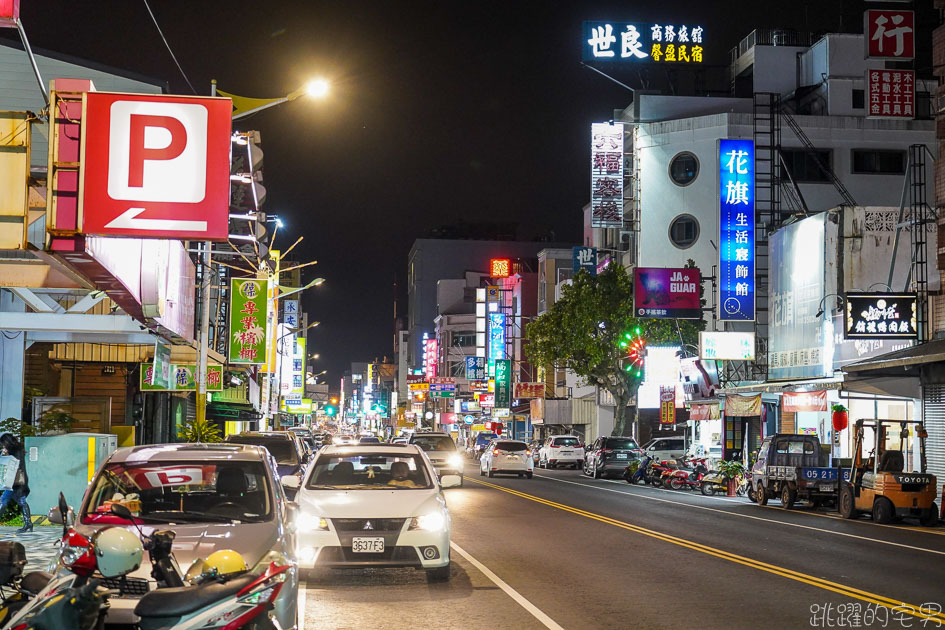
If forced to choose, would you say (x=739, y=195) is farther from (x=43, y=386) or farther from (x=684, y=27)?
(x=43, y=386)

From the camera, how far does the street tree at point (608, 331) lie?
52.3 meters

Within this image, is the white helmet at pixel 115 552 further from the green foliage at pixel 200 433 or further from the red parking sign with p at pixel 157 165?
the green foliage at pixel 200 433

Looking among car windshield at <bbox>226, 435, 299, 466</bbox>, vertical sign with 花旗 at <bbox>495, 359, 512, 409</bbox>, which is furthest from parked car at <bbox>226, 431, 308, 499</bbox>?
vertical sign with 花旗 at <bbox>495, 359, 512, 409</bbox>

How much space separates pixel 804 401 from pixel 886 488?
10594mm

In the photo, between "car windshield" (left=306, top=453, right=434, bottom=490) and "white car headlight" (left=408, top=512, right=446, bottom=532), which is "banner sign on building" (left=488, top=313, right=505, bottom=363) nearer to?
"car windshield" (left=306, top=453, right=434, bottom=490)

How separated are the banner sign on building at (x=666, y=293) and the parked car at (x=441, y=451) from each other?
1434 centimetres

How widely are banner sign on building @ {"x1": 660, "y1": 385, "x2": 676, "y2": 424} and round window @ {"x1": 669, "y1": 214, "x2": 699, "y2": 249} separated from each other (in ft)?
40.1

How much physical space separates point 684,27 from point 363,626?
5935 cm

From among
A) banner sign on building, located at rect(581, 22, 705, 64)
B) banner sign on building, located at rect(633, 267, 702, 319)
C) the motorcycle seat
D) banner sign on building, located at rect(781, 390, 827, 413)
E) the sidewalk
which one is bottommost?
the sidewalk

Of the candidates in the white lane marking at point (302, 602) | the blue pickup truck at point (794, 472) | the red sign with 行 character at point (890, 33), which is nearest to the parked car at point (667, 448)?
the blue pickup truck at point (794, 472)

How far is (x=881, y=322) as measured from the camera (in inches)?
1248

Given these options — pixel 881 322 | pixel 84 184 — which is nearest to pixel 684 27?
pixel 881 322

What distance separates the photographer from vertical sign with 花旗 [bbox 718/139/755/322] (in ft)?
162

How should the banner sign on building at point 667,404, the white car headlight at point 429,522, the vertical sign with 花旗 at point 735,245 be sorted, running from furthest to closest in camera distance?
the banner sign on building at point 667,404 → the vertical sign with 花旗 at point 735,245 → the white car headlight at point 429,522
